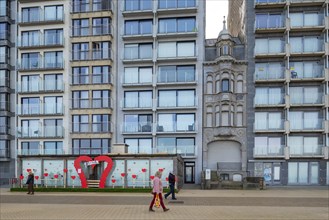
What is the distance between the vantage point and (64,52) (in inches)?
1516

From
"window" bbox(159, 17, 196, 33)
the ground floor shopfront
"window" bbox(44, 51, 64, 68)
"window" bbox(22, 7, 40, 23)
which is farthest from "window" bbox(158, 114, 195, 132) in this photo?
"window" bbox(22, 7, 40, 23)

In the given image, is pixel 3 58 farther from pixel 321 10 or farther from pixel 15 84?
pixel 321 10

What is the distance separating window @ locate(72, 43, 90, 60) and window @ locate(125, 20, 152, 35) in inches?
193

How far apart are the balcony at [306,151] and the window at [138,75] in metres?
16.5

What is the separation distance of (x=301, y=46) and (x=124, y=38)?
61.4ft

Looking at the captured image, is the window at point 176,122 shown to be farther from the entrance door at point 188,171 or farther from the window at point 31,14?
the window at point 31,14

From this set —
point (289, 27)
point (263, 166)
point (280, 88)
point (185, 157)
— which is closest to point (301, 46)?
point (289, 27)

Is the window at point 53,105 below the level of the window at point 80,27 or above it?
below

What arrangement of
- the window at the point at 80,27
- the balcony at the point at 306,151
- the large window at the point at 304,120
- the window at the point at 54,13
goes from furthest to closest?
the window at the point at 54,13, the window at the point at 80,27, the large window at the point at 304,120, the balcony at the point at 306,151

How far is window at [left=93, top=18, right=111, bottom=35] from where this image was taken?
3781 cm

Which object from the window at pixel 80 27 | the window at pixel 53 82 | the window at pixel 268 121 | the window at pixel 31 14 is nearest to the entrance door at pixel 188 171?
→ the window at pixel 268 121

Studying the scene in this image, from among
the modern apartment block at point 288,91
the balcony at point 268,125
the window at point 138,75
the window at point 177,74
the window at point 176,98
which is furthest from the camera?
the window at point 138,75

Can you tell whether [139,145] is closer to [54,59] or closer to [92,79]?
[92,79]

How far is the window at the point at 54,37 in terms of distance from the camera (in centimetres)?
3847
